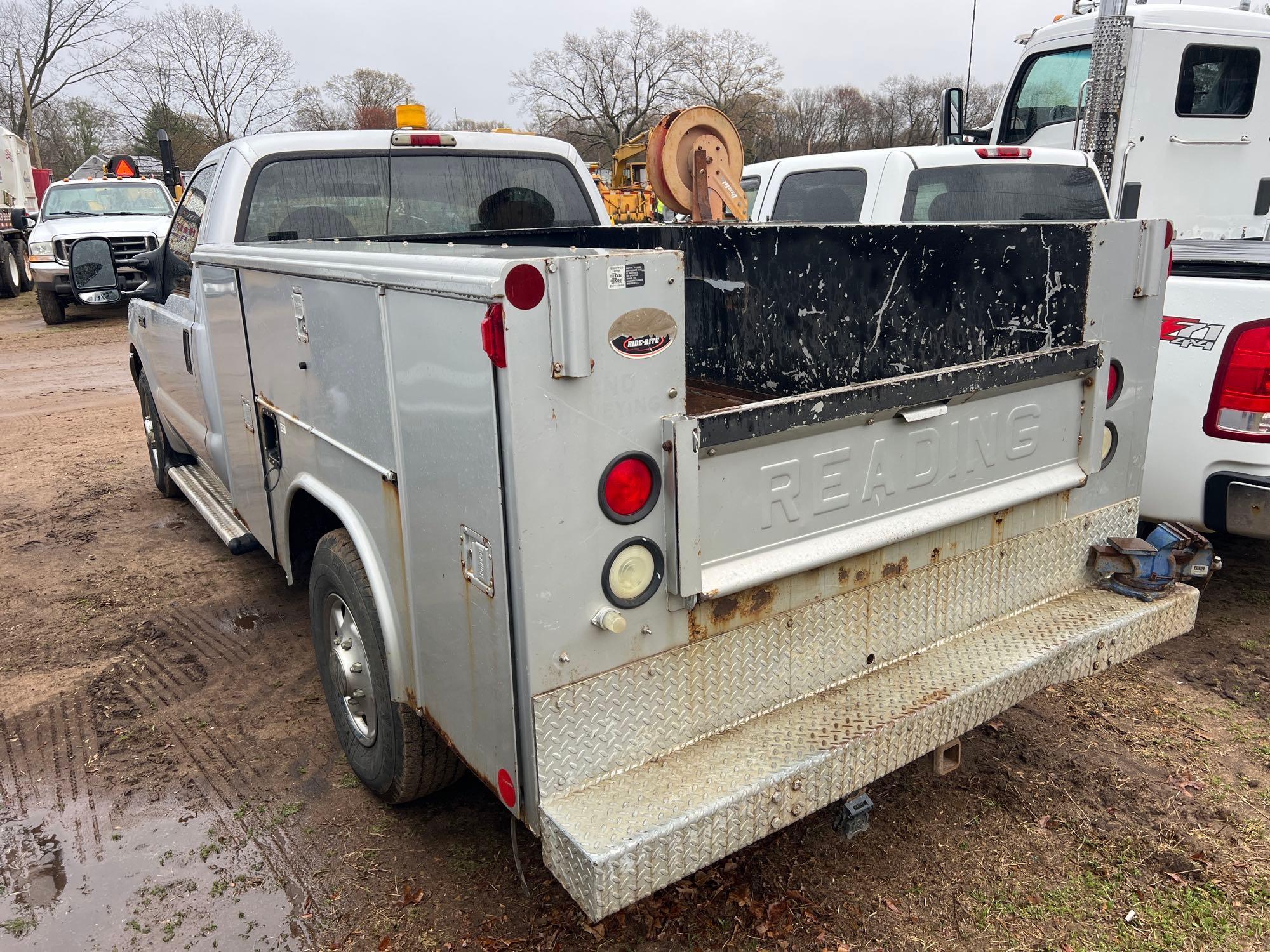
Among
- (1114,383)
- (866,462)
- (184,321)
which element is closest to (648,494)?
(866,462)

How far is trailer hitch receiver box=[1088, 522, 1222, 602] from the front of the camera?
9.44 ft

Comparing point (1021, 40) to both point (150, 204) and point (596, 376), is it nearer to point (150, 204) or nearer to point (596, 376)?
point (596, 376)

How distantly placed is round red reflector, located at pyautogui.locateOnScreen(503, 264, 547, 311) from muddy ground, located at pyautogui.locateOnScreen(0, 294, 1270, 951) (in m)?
1.66

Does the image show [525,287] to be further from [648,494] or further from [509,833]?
[509,833]

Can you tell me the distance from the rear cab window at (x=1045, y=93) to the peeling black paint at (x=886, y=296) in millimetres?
5699

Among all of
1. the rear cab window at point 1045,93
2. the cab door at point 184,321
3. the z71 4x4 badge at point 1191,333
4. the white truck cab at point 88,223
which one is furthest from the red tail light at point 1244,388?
the white truck cab at point 88,223

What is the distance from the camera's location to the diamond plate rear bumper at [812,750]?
188 cm

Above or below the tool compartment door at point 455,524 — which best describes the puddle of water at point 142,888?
below

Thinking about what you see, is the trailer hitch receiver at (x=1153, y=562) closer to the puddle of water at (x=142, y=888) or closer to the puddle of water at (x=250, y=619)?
the puddle of water at (x=142, y=888)

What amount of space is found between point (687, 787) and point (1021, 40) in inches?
364

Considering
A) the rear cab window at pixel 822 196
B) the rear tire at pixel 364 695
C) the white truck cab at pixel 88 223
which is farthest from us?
the white truck cab at pixel 88 223

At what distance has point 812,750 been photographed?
2.16 metres

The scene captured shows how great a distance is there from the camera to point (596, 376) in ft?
6.12

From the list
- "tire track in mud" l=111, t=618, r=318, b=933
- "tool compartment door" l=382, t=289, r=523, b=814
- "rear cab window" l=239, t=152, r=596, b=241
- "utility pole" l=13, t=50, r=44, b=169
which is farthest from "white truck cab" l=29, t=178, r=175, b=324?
"utility pole" l=13, t=50, r=44, b=169
